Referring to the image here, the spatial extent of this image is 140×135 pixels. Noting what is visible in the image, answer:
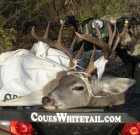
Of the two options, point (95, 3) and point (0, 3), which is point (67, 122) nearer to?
point (0, 3)

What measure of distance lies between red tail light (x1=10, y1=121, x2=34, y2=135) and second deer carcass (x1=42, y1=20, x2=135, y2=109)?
37 centimetres

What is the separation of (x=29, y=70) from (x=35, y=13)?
27.8 ft

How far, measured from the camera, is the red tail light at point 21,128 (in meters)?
4.17

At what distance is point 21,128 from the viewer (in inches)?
165

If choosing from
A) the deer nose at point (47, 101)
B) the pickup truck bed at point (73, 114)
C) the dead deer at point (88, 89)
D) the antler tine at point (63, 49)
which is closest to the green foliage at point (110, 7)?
the antler tine at point (63, 49)

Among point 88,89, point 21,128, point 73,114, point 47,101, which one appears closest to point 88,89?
point 88,89

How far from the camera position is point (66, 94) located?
4742mm

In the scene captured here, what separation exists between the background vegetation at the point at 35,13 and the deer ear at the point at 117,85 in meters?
4.80

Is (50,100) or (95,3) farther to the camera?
(95,3)

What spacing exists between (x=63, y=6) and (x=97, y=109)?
34.3ft

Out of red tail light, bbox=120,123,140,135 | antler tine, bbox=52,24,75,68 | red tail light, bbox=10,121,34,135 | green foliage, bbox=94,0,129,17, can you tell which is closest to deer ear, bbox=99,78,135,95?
antler tine, bbox=52,24,75,68

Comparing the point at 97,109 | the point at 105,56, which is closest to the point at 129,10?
the point at 105,56

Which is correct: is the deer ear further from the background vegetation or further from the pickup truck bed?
the background vegetation

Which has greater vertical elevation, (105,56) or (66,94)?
(105,56)
